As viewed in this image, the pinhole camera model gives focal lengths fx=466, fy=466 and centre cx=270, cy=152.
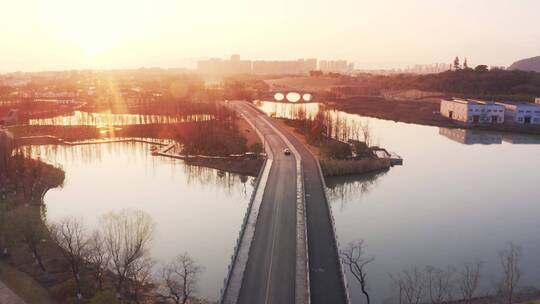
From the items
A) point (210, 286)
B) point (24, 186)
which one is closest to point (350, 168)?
point (210, 286)

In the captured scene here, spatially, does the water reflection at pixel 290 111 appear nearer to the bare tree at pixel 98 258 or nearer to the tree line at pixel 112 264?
the tree line at pixel 112 264

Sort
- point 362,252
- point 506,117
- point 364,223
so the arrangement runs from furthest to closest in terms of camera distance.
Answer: point 506,117
point 364,223
point 362,252

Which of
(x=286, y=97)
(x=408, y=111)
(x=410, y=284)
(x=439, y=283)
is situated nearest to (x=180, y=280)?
(x=410, y=284)

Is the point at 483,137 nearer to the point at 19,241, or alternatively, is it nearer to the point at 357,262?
the point at 357,262

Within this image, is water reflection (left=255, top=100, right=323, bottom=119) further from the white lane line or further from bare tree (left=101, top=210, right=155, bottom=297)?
bare tree (left=101, top=210, right=155, bottom=297)

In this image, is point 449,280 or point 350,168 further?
point 350,168

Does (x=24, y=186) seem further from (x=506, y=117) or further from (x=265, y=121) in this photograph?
(x=506, y=117)

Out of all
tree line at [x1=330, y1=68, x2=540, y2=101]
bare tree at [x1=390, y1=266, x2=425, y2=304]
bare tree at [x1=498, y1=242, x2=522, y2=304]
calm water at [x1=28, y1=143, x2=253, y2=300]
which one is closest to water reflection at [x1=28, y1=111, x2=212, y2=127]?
calm water at [x1=28, y1=143, x2=253, y2=300]
